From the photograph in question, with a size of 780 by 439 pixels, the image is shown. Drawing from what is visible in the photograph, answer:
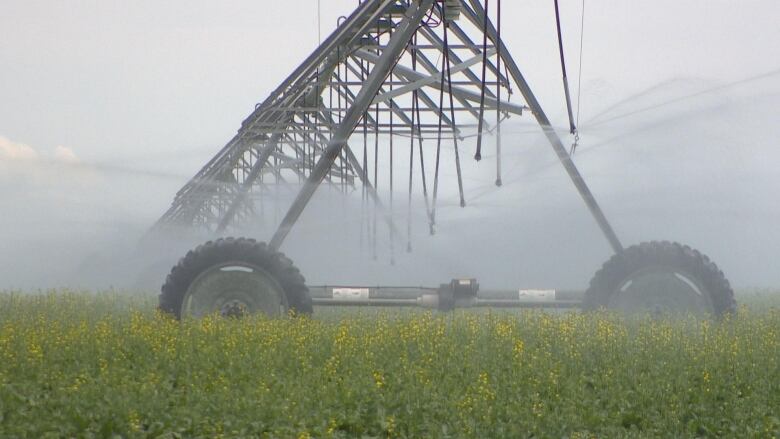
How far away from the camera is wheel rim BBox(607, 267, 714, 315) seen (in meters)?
14.1

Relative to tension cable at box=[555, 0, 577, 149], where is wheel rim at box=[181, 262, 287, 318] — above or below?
below

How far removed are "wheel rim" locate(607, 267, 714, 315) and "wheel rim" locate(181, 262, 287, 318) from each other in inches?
140

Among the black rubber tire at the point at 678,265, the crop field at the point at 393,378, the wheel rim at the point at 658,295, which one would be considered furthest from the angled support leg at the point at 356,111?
the wheel rim at the point at 658,295

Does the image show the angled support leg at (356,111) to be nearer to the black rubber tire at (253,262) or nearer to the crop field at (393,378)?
the black rubber tire at (253,262)

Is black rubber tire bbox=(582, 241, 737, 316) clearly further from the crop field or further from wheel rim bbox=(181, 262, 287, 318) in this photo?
wheel rim bbox=(181, 262, 287, 318)

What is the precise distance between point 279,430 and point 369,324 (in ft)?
17.0

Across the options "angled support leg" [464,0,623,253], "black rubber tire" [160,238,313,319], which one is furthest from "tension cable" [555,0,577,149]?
"black rubber tire" [160,238,313,319]

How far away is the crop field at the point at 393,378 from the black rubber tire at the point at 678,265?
0.32 meters

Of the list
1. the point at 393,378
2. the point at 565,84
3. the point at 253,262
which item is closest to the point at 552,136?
the point at 565,84

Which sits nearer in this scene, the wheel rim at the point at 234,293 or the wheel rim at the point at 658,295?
the wheel rim at the point at 234,293

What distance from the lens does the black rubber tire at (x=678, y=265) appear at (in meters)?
13.9

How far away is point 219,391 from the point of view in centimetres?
980

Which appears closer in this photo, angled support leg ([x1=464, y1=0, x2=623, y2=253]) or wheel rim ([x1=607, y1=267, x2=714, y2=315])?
wheel rim ([x1=607, y1=267, x2=714, y2=315])

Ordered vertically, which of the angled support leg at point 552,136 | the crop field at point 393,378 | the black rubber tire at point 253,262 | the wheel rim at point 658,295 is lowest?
the crop field at point 393,378
